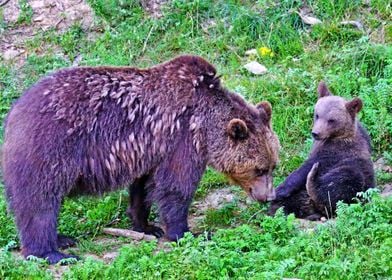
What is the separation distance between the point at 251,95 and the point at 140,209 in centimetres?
260

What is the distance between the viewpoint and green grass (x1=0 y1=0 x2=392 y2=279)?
7.32 meters

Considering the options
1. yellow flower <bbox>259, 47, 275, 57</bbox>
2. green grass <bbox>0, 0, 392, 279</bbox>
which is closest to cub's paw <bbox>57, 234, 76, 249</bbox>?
green grass <bbox>0, 0, 392, 279</bbox>

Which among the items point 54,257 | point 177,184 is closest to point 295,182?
point 177,184

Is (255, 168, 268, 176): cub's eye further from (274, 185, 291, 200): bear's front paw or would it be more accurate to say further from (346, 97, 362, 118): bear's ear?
(346, 97, 362, 118): bear's ear

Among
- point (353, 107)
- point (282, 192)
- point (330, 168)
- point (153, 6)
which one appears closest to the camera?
point (330, 168)

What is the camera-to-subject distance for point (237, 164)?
898 centimetres

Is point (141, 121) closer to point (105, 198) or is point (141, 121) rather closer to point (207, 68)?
point (207, 68)

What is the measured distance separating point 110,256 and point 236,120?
1.72 meters

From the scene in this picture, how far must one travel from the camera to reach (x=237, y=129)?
8820mm

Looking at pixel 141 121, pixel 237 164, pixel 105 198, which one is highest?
pixel 141 121

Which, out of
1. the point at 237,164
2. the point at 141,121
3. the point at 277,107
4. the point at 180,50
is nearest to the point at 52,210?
the point at 141,121

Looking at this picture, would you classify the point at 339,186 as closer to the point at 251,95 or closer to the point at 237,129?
the point at 237,129

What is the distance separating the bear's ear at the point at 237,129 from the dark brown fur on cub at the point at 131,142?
0.01m

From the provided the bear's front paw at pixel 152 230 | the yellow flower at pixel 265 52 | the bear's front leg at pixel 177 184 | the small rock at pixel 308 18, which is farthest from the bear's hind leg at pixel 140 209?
the small rock at pixel 308 18
